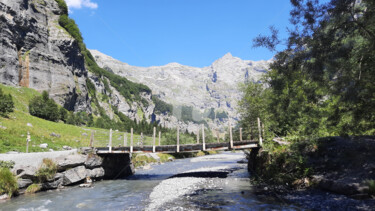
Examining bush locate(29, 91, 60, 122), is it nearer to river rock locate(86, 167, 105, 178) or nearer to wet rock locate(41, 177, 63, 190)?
river rock locate(86, 167, 105, 178)

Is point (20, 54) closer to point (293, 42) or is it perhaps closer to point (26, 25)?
point (26, 25)

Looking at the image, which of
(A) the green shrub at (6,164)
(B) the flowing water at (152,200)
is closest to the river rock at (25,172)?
(A) the green shrub at (6,164)

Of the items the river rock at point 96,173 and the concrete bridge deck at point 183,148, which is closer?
the concrete bridge deck at point 183,148

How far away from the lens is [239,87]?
1515 inches

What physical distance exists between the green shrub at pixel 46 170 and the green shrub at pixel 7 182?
8.32 ft

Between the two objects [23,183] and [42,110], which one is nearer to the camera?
[23,183]

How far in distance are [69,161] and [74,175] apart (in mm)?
1561

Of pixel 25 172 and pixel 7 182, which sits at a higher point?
pixel 25 172

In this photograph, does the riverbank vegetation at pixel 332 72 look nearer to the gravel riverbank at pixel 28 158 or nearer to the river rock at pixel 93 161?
the river rock at pixel 93 161

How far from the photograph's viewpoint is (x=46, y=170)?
816 inches

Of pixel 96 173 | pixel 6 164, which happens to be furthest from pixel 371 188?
pixel 6 164

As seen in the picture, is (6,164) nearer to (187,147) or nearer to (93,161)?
(93,161)

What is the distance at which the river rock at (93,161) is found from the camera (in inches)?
995

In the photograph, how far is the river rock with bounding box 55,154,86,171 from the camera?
22408 mm
